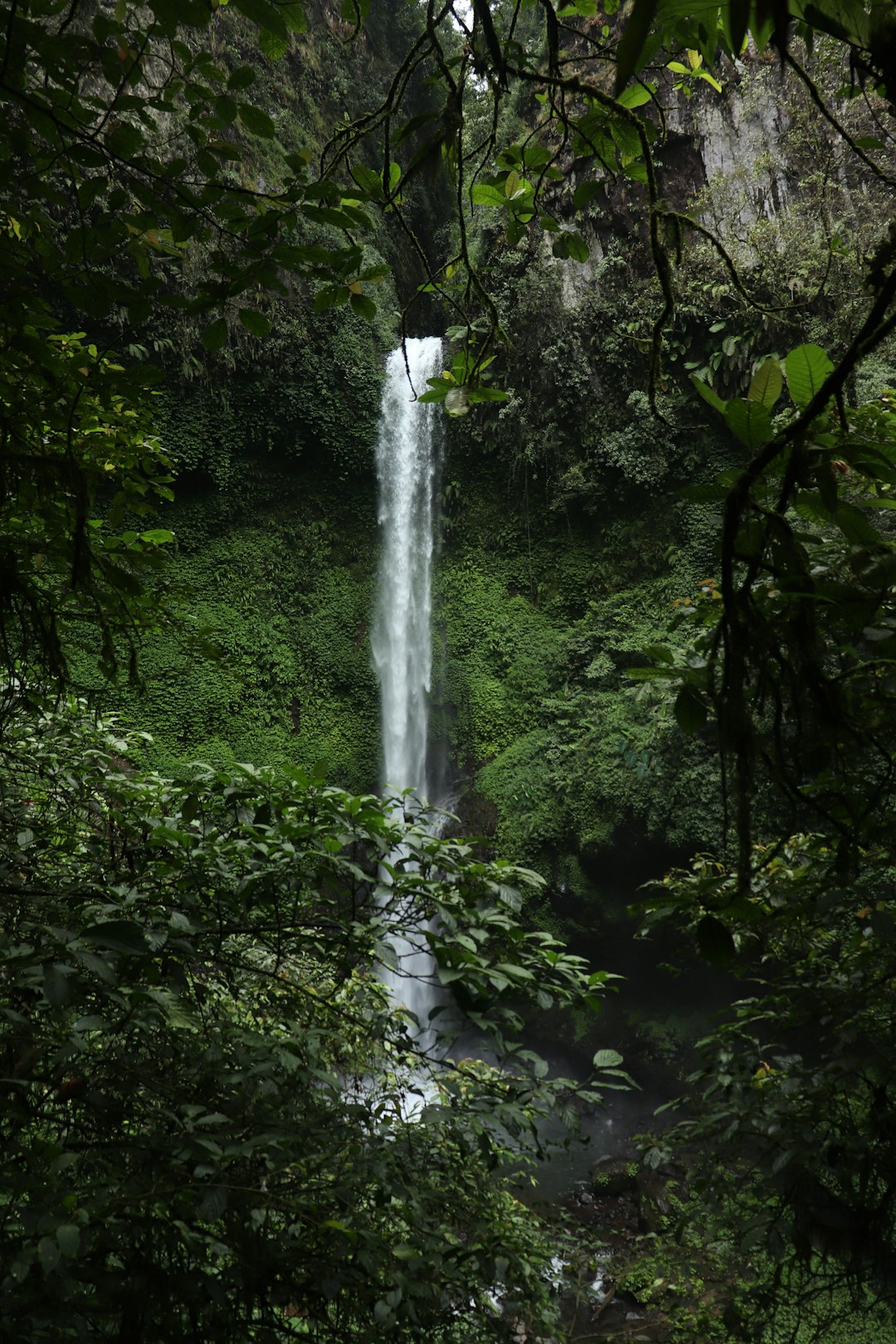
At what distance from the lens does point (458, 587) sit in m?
11.6

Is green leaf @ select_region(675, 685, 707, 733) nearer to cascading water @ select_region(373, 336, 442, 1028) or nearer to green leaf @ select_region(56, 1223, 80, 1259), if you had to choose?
green leaf @ select_region(56, 1223, 80, 1259)

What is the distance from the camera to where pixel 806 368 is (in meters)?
1.13

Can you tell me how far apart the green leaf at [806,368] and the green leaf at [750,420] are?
0.16 feet

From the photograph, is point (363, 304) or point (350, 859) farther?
point (350, 859)

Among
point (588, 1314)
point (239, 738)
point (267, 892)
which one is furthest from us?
point (239, 738)

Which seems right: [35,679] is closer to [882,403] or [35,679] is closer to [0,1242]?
[0,1242]

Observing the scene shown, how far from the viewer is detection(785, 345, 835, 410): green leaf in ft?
3.68

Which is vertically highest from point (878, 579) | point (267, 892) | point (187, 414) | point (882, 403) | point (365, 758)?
→ point (187, 414)

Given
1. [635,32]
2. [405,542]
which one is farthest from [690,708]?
[405,542]

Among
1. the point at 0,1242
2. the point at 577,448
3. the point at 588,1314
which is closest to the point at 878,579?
the point at 0,1242

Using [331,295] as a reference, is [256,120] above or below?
above

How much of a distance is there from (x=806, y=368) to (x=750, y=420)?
0.10 meters

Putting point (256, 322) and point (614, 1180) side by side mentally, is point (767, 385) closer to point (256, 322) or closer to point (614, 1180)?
point (256, 322)

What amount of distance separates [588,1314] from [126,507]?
578cm
